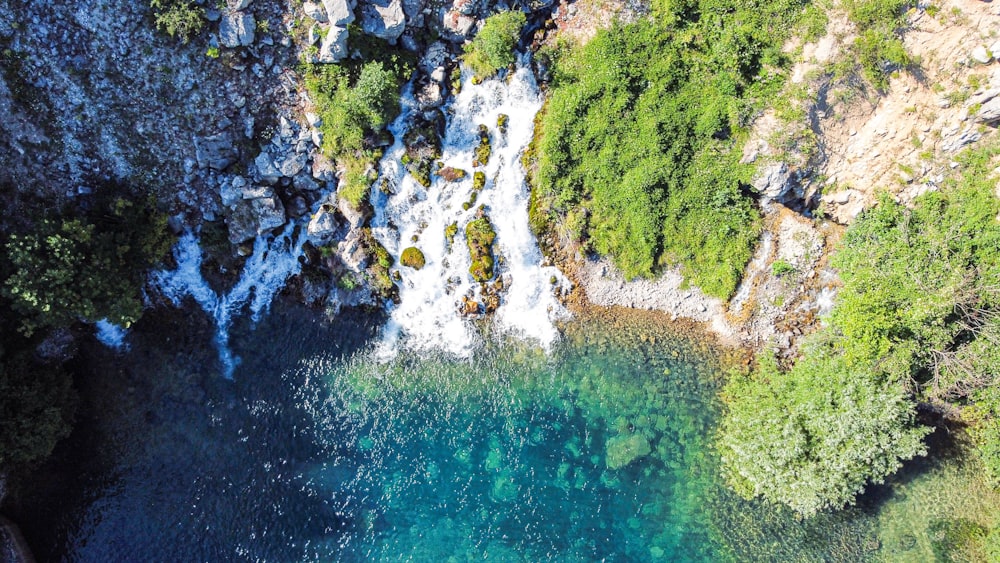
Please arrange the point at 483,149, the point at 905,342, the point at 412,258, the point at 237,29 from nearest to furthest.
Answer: the point at 905,342 → the point at 237,29 → the point at 483,149 → the point at 412,258

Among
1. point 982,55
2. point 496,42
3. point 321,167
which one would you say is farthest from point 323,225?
point 982,55

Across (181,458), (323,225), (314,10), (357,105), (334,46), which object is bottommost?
(181,458)

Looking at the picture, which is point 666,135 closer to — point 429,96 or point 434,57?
point 429,96

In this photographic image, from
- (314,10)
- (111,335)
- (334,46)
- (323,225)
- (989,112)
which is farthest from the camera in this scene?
(111,335)

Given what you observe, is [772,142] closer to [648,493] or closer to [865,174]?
[865,174]

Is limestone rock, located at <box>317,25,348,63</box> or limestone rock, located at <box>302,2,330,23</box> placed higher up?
limestone rock, located at <box>302,2,330,23</box>

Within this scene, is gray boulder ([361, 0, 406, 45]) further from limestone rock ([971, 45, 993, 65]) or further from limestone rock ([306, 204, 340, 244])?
limestone rock ([971, 45, 993, 65])

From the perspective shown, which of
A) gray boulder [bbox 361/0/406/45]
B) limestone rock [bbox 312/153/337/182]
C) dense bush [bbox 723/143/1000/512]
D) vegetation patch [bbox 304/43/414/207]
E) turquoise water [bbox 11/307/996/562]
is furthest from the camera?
limestone rock [bbox 312/153/337/182]

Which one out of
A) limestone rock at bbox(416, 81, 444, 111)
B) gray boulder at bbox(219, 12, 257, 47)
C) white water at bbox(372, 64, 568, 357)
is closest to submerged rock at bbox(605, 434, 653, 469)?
white water at bbox(372, 64, 568, 357)

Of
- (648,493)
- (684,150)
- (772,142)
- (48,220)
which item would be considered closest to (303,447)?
(48,220)
